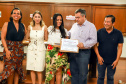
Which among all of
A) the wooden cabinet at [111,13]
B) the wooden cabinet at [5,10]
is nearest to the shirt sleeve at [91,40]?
the wooden cabinet at [111,13]

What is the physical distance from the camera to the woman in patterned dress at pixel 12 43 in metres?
2.61

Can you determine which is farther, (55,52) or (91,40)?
(55,52)

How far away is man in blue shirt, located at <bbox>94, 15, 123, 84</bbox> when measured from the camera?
235cm

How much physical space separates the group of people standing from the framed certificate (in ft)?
0.27

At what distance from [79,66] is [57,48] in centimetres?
50

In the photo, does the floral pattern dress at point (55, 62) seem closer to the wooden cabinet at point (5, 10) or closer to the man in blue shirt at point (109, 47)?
the man in blue shirt at point (109, 47)

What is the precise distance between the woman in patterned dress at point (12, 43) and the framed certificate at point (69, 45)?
90cm

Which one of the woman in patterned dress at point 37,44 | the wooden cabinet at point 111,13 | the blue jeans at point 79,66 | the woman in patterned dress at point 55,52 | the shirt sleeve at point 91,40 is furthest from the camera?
the wooden cabinet at point 111,13

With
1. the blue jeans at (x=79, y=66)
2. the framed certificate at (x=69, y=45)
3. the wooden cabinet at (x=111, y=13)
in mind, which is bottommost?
the blue jeans at (x=79, y=66)

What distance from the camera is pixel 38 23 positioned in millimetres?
2750

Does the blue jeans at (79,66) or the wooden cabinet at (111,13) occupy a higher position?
the wooden cabinet at (111,13)

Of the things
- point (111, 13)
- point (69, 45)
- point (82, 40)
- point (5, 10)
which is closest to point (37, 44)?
point (69, 45)

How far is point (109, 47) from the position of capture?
93.6 inches

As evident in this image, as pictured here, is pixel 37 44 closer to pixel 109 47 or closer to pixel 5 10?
pixel 109 47
